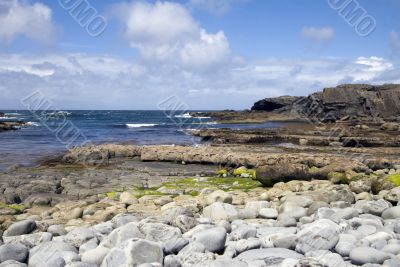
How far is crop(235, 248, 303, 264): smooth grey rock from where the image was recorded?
677 centimetres

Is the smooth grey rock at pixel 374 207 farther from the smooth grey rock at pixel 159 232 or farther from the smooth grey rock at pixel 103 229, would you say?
the smooth grey rock at pixel 103 229

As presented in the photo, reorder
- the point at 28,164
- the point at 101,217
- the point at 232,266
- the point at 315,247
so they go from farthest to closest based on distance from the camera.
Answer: the point at 28,164
the point at 101,217
the point at 315,247
the point at 232,266

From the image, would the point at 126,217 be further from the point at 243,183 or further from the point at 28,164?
the point at 28,164

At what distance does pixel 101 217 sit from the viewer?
1114 cm

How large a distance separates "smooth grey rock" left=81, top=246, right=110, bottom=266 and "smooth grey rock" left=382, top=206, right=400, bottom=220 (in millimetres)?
5888

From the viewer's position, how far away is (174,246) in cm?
732

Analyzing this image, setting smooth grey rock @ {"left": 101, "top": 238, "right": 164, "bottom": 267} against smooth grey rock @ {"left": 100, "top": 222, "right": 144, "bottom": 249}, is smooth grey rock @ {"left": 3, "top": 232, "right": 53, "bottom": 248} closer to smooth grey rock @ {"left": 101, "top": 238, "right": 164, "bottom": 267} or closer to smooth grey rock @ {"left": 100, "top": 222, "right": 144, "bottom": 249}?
smooth grey rock @ {"left": 100, "top": 222, "right": 144, "bottom": 249}

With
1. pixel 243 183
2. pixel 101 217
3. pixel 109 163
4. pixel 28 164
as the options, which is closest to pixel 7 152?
pixel 28 164

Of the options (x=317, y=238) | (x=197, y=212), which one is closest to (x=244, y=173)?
(x=197, y=212)

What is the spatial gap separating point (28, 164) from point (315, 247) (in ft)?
71.6

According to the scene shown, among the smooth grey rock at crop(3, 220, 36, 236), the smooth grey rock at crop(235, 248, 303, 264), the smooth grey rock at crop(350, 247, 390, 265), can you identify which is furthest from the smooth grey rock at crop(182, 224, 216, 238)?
the smooth grey rock at crop(3, 220, 36, 236)

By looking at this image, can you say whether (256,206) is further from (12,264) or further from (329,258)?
(12,264)

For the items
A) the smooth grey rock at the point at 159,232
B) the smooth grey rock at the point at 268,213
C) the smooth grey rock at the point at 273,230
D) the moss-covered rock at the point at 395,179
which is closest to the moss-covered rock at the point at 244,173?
the moss-covered rock at the point at 395,179

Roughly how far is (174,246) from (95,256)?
3.97ft
